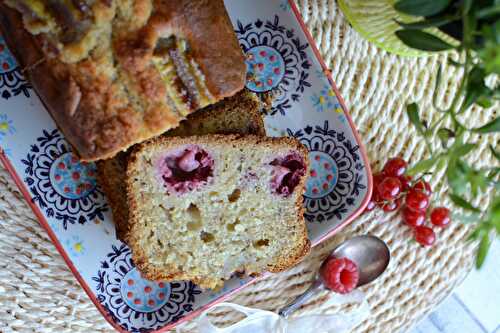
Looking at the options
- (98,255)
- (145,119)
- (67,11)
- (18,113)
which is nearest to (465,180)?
(145,119)

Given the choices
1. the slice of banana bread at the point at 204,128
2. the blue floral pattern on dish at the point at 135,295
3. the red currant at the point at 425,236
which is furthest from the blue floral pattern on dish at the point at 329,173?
the blue floral pattern on dish at the point at 135,295

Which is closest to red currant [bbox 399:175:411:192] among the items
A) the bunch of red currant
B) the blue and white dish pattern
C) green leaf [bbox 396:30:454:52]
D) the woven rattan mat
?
the bunch of red currant

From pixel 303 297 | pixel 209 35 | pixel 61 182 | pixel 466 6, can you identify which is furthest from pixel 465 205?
pixel 61 182

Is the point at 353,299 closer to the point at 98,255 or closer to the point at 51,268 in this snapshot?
the point at 98,255

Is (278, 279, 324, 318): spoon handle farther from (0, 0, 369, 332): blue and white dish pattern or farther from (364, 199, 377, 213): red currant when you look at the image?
(364, 199, 377, 213): red currant

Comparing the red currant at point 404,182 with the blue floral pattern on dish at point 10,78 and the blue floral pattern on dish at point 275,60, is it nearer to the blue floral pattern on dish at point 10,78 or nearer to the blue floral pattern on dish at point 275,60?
the blue floral pattern on dish at point 275,60

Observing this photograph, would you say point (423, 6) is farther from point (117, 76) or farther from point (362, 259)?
point (362, 259)
